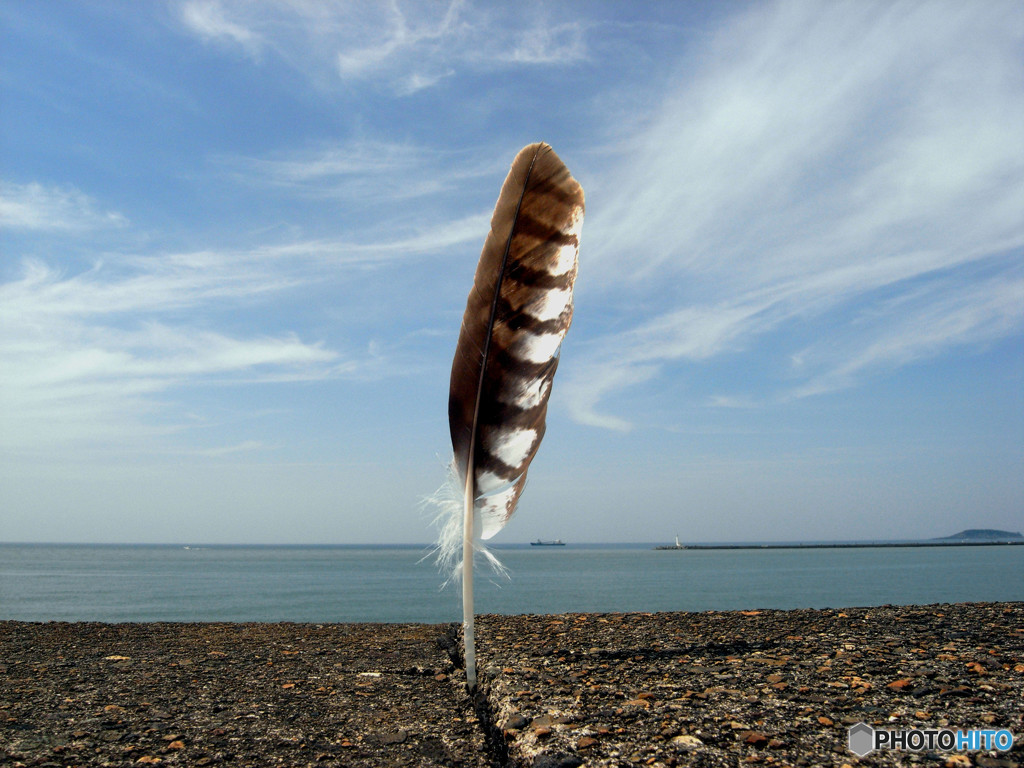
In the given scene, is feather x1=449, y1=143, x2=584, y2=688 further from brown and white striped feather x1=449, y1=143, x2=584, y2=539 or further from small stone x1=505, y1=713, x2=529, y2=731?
small stone x1=505, y1=713, x2=529, y2=731

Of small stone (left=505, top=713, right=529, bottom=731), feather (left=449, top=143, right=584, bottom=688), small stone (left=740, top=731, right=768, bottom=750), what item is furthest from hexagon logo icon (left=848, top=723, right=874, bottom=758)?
feather (left=449, top=143, right=584, bottom=688)

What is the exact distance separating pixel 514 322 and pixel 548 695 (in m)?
2.18

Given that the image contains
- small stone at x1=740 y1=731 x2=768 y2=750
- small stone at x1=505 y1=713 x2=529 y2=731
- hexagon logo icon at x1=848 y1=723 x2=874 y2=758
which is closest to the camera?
hexagon logo icon at x1=848 y1=723 x2=874 y2=758

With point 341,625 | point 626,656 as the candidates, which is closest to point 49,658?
point 341,625

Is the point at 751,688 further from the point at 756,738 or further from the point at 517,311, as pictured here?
the point at 517,311

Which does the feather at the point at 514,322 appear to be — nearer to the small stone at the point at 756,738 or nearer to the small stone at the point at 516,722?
the small stone at the point at 516,722

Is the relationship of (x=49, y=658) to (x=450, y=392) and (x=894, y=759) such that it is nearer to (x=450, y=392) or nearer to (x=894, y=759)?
(x=450, y=392)

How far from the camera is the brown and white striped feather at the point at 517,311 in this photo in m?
3.82

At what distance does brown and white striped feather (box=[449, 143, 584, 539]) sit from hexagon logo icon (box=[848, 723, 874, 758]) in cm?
229

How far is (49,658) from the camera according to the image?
204 inches

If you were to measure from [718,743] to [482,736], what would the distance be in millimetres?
1389

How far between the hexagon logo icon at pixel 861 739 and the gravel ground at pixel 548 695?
35mm

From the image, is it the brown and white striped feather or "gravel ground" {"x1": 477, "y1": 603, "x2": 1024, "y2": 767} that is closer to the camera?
"gravel ground" {"x1": 477, "y1": 603, "x2": 1024, "y2": 767}

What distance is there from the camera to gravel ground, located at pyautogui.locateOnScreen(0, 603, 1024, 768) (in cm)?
273
